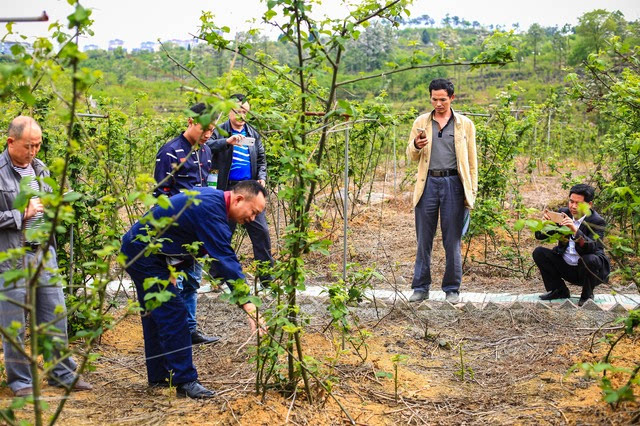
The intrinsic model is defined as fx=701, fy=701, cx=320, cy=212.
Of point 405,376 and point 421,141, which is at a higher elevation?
point 421,141

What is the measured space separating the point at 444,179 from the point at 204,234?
2615 millimetres

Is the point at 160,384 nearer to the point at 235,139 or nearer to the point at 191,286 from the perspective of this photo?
the point at 191,286

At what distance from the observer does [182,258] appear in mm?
4098

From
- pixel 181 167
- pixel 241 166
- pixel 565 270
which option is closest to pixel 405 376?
pixel 565 270

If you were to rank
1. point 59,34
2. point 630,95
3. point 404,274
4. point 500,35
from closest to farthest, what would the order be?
1. point 59,34
2. point 500,35
3. point 630,95
4. point 404,274

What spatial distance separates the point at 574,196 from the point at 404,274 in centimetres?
236

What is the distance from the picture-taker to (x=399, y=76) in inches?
1168

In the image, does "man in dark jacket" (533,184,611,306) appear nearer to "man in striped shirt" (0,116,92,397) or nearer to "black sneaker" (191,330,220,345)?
"black sneaker" (191,330,220,345)

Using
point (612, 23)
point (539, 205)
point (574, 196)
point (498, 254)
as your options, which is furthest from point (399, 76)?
point (574, 196)

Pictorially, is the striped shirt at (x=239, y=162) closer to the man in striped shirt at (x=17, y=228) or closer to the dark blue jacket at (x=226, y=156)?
the dark blue jacket at (x=226, y=156)

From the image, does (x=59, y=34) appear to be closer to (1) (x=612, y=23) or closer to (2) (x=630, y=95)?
(2) (x=630, y=95)

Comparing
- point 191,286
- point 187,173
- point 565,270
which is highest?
point 187,173

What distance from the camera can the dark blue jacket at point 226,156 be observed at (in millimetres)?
5820

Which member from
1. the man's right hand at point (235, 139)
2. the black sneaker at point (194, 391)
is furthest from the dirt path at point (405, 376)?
the man's right hand at point (235, 139)
